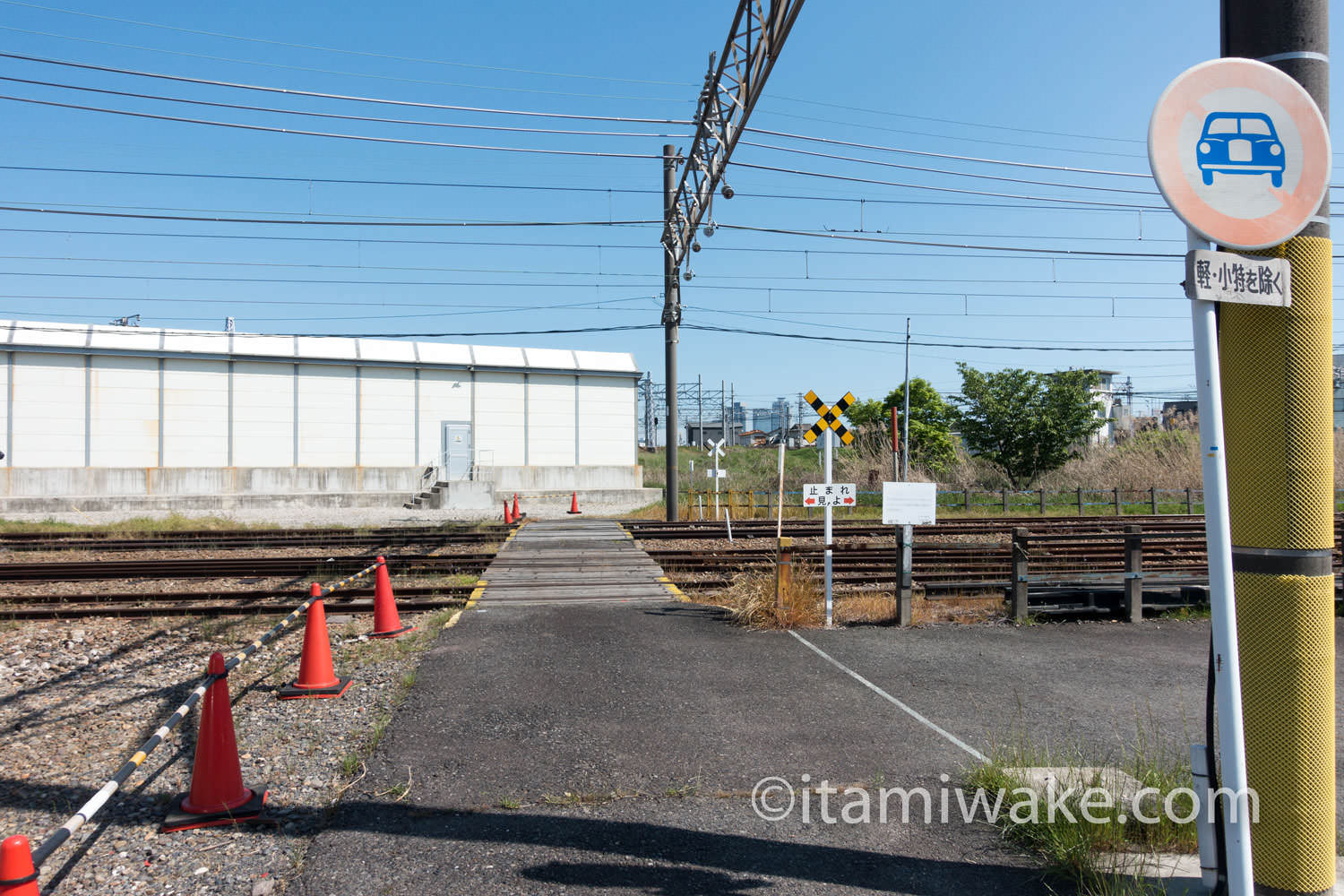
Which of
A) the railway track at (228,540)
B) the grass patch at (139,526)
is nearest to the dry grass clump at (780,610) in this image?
the railway track at (228,540)

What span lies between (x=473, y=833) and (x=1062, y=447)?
118ft

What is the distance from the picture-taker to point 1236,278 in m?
2.79

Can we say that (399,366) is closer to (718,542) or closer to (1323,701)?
(718,542)

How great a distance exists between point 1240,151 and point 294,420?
117 feet

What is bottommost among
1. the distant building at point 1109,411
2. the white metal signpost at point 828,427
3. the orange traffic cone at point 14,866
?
the orange traffic cone at point 14,866

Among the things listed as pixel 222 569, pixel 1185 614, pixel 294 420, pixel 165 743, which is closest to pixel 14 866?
pixel 165 743

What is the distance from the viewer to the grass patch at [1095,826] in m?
3.55

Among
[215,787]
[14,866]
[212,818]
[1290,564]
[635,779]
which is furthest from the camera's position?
[635,779]

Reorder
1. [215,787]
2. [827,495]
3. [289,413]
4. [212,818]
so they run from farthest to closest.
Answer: [289,413]
[827,495]
[215,787]
[212,818]

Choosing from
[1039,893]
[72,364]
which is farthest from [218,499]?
[1039,893]

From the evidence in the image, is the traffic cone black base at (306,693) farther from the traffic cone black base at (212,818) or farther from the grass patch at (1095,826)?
the grass patch at (1095,826)

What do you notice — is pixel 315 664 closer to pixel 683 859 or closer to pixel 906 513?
pixel 683 859

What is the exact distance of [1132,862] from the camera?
3.63 meters

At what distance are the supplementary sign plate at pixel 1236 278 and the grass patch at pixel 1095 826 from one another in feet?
7.49
